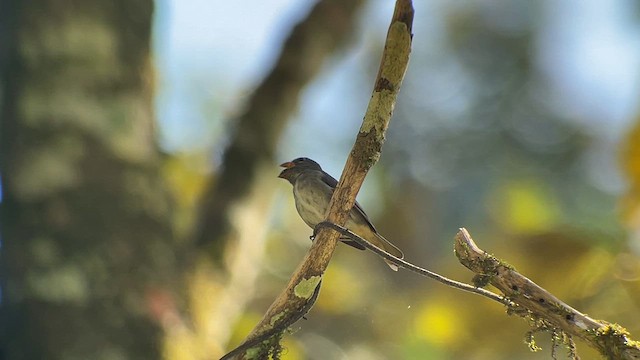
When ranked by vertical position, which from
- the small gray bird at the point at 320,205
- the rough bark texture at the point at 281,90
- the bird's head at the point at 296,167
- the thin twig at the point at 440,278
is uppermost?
the rough bark texture at the point at 281,90

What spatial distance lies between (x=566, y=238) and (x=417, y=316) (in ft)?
4.08

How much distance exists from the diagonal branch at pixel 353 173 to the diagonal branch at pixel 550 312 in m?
0.36

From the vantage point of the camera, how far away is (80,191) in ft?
10.3

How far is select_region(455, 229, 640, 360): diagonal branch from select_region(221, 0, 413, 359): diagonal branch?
0.36 meters

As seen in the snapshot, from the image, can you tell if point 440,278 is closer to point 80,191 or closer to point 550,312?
point 550,312

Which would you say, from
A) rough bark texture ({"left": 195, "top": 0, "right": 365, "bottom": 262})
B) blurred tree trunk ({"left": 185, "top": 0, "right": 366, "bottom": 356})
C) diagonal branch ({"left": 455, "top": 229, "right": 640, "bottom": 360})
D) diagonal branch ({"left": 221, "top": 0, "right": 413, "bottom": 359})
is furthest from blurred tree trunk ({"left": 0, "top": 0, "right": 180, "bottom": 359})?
diagonal branch ({"left": 455, "top": 229, "right": 640, "bottom": 360})

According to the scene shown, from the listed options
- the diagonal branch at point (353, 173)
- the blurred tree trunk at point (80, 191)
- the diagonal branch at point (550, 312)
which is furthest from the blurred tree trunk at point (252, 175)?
the diagonal branch at point (550, 312)

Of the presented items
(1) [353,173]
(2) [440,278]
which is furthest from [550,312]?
(1) [353,173]

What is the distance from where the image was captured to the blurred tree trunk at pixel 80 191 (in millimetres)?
2908

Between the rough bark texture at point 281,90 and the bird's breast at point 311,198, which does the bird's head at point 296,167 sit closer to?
the bird's breast at point 311,198

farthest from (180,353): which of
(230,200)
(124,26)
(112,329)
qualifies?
(124,26)

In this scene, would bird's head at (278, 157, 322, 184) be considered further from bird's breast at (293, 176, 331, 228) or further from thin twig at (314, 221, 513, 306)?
thin twig at (314, 221, 513, 306)

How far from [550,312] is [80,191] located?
202 cm

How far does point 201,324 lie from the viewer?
143 inches
